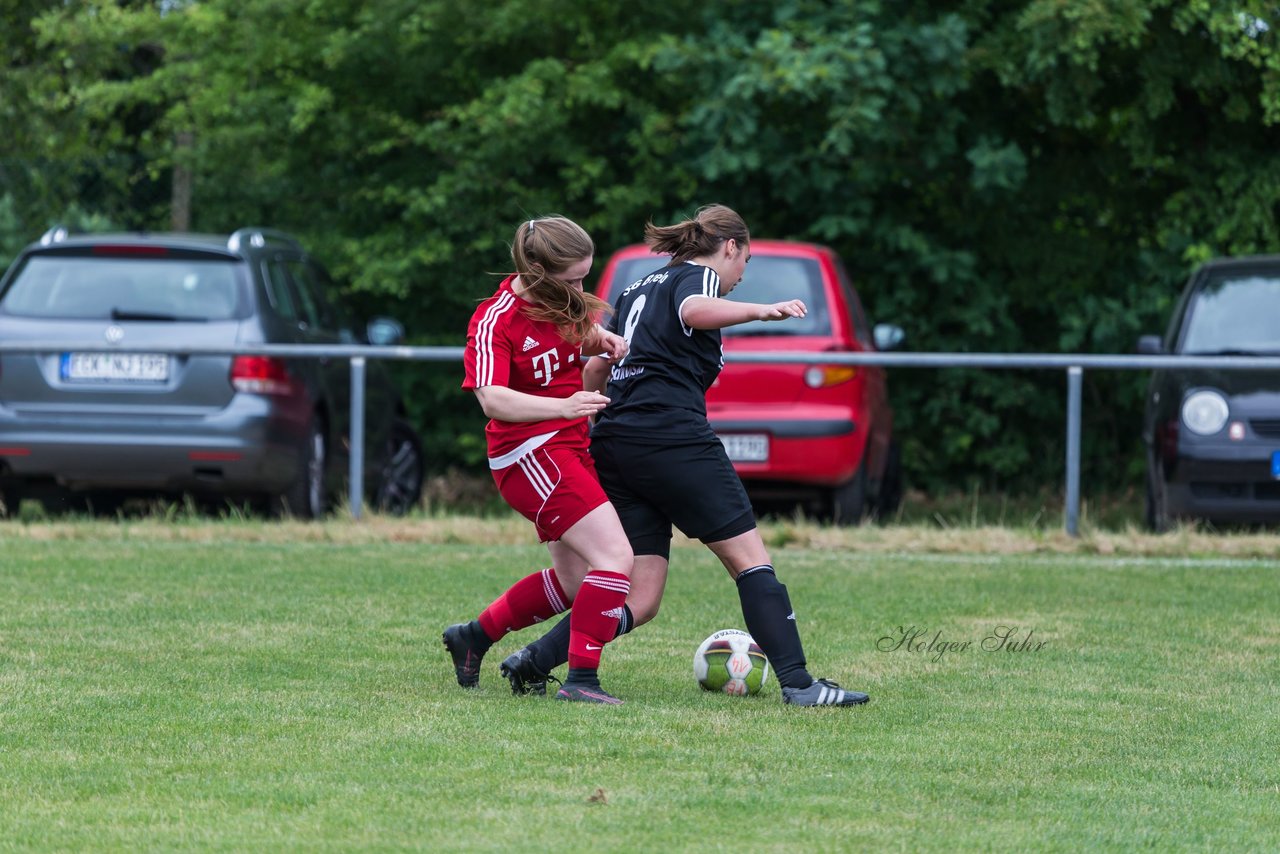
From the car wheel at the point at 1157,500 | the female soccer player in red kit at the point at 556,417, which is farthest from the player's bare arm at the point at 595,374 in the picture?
the car wheel at the point at 1157,500

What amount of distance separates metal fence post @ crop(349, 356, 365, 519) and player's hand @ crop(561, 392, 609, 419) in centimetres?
550

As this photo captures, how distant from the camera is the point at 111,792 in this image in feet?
14.8

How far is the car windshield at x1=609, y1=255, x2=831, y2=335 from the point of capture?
36.4 ft

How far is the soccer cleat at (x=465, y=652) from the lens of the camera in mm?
6086

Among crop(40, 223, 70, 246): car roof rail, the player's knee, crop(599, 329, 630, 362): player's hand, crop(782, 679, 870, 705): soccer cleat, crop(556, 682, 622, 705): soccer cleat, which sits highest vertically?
crop(40, 223, 70, 246): car roof rail

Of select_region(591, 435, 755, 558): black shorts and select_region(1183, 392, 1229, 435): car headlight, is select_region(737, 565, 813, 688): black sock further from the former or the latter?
select_region(1183, 392, 1229, 435): car headlight

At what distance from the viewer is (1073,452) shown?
10703 millimetres

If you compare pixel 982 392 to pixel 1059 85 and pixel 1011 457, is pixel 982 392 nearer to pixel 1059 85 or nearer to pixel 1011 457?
pixel 1011 457

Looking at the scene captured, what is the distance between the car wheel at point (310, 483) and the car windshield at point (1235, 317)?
16.4ft

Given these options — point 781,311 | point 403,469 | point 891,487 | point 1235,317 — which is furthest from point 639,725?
point 891,487

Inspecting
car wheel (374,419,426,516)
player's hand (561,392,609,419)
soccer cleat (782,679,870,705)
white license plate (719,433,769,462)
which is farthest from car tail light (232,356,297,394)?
soccer cleat (782,679,870,705)

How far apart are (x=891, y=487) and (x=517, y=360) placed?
8266 millimetres

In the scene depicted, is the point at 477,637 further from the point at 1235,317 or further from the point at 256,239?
the point at 1235,317

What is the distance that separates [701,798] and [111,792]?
137 cm
